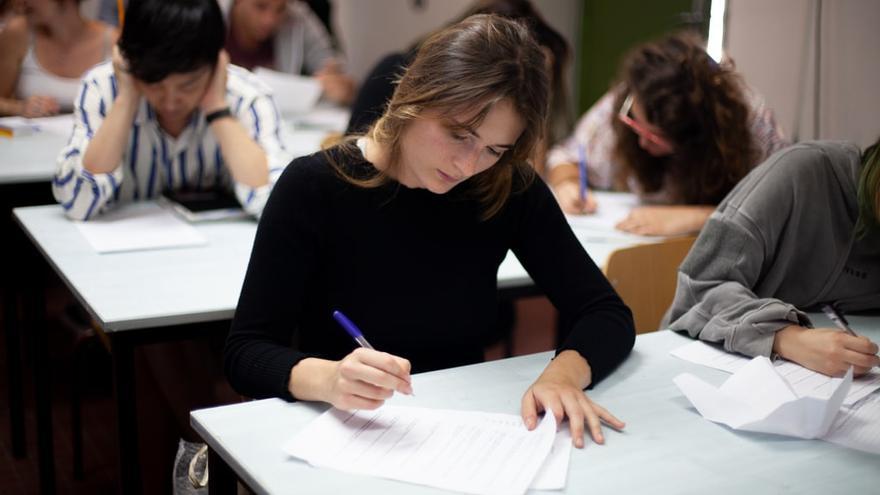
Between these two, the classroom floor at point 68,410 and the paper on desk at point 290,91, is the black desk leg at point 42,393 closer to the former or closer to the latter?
the classroom floor at point 68,410

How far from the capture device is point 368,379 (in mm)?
1102

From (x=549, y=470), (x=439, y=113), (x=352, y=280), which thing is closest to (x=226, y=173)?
(x=352, y=280)

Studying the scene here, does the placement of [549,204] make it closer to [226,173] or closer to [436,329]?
[436,329]

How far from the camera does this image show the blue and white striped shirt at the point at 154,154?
2.14 m

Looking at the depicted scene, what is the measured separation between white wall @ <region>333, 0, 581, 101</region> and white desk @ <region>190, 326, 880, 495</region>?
422 centimetres

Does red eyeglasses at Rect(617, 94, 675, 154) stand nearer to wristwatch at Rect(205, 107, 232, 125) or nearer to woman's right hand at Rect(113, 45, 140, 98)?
wristwatch at Rect(205, 107, 232, 125)

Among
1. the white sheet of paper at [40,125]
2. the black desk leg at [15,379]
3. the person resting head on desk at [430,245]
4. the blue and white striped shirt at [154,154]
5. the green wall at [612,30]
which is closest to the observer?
the person resting head on desk at [430,245]

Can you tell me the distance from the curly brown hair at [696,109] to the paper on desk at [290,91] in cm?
152

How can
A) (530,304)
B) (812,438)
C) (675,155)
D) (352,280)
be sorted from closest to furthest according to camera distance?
(812,438), (352,280), (675,155), (530,304)

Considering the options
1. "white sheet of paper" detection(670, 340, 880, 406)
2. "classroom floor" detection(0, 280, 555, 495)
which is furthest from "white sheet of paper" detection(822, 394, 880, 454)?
"classroom floor" detection(0, 280, 555, 495)

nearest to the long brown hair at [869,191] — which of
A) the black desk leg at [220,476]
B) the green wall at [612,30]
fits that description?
the black desk leg at [220,476]

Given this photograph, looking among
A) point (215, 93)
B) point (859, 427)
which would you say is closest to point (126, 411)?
point (215, 93)

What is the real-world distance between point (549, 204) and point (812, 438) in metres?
0.57

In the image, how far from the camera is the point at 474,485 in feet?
3.36
